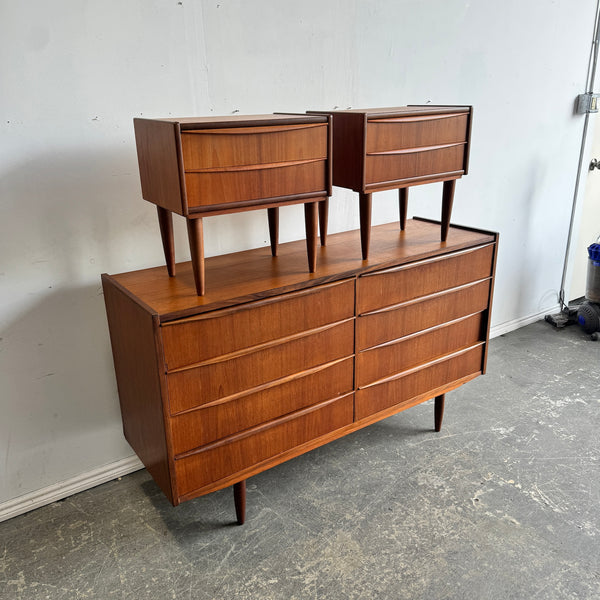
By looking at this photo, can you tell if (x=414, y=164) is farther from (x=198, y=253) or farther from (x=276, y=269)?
(x=198, y=253)

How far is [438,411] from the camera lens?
8.06 feet

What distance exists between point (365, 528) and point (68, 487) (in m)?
1.10

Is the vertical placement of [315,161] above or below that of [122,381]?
above

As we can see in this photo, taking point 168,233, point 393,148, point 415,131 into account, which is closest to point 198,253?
point 168,233

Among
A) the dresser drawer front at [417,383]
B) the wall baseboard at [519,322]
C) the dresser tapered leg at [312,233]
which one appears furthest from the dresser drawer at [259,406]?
the wall baseboard at [519,322]

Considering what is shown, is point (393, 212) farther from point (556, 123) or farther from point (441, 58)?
point (556, 123)

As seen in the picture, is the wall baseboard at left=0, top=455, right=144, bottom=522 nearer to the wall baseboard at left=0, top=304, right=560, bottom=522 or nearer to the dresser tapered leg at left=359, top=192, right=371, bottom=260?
the wall baseboard at left=0, top=304, right=560, bottom=522

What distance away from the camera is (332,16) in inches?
87.9

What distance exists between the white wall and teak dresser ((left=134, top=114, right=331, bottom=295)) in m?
0.23

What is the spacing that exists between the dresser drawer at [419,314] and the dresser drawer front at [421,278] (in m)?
0.03

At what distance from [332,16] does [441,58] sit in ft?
2.14

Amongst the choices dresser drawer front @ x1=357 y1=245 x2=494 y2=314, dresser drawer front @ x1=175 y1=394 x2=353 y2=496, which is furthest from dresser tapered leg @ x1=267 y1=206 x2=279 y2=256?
dresser drawer front @ x1=175 y1=394 x2=353 y2=496

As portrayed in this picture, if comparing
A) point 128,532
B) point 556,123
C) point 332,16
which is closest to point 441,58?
point 332,16

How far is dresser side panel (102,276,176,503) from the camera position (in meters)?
1.63
